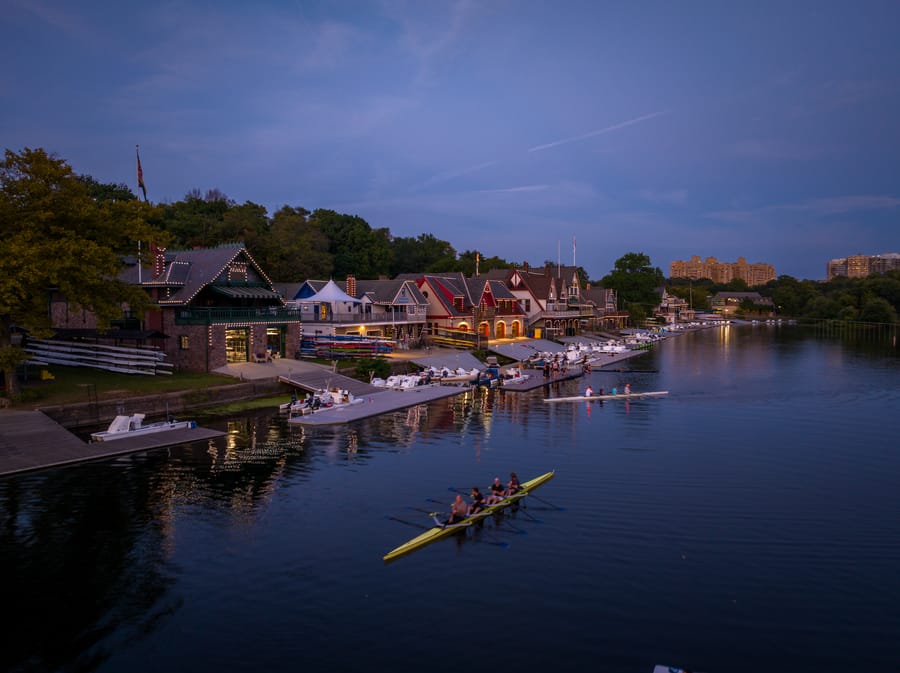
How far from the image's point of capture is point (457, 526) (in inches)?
912

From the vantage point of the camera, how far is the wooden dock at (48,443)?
29531 mm

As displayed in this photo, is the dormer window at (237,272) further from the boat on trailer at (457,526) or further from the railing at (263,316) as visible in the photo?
the boat on trailer at (457,526)

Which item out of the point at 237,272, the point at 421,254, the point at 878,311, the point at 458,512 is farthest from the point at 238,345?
the point at 878,311

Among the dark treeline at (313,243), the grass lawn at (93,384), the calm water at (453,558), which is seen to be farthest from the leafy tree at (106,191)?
the calm water at (453,558)

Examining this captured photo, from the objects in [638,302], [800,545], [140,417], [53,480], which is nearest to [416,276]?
[140,417]

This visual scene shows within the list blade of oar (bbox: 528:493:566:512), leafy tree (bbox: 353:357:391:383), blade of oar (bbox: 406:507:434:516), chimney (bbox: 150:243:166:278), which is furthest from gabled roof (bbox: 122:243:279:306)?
blade of oar (bbox: 528:493:566:512)

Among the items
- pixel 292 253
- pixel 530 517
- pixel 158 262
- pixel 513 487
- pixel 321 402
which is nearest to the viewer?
pixel 530 517

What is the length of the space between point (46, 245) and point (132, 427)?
11.6 metres

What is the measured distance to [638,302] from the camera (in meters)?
162

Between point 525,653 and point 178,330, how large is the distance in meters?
44.2

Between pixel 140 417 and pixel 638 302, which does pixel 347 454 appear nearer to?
pixel 140 417

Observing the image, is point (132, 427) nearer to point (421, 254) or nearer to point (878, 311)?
point (421, 254)

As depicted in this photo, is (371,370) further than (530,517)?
Yes

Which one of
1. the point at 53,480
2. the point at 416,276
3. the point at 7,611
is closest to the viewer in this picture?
the point at 7,611
